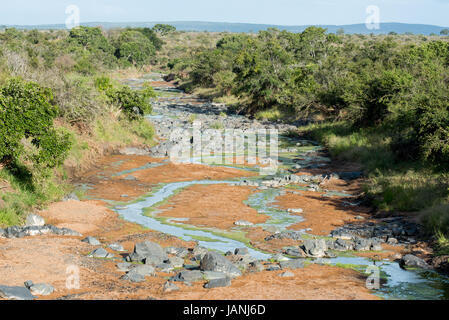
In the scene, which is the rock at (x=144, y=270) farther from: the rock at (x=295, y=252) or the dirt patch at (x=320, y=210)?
the dirt patch at (x=320, y=210)

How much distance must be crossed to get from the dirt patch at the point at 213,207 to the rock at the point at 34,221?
3.71 metres

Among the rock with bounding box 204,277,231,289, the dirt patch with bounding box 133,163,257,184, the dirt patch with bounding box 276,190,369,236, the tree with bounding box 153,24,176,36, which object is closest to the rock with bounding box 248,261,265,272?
the rock with bounding box 204,277,231,289

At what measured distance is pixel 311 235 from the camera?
13.6 metres

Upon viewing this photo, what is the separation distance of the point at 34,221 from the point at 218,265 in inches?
236

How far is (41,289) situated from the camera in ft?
27.9

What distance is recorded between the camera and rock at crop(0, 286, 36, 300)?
798 cm

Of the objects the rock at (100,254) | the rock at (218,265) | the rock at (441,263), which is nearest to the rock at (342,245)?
the rock at (441,263)

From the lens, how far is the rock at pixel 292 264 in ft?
34.5

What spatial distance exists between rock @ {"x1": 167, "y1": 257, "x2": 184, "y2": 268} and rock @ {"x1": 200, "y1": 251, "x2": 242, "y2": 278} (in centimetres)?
66

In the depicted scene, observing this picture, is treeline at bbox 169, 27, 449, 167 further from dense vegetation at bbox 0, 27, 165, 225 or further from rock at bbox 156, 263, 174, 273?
dense vegetation at bbox 0, 27, 165, 225

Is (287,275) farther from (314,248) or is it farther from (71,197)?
(71,197)

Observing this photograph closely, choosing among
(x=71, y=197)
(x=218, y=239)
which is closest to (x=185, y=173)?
(x=71, y=197)
